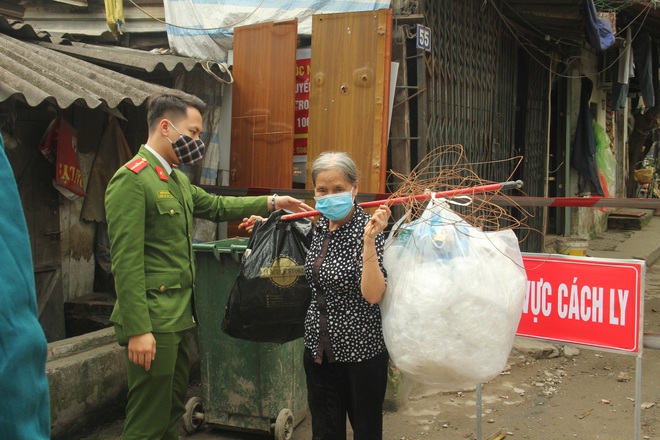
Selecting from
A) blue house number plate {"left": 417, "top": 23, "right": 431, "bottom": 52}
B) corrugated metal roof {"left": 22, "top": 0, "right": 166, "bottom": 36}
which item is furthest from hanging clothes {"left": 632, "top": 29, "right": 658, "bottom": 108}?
corrugated metal roof {"left": 22, "top": 0, "right": 166, "bottom": 36}

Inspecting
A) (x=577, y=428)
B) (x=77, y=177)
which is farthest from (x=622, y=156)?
(x=77, y=177)

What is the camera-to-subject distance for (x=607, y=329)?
125 inches

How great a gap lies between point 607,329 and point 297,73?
3.81 m

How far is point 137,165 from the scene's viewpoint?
2969 mm

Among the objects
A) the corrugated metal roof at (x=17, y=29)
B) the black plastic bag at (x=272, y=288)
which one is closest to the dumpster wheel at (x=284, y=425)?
the black plastic bag at (x=272, y=288)

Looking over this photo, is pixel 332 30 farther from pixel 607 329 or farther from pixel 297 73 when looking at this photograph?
pixel 607 329

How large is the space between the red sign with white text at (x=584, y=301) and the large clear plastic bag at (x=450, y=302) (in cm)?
71

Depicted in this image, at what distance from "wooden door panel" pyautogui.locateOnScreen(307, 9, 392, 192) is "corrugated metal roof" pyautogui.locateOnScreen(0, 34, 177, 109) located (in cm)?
134

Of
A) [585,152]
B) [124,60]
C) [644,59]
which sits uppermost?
[644,59]

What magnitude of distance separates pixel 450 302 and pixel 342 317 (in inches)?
21.8

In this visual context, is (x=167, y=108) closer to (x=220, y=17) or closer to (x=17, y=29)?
(x=17, y=29)

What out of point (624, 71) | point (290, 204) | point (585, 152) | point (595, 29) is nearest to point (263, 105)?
point (290, 204)

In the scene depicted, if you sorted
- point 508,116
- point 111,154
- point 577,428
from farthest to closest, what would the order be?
point 508,116 → point 111,154 → point 577,428

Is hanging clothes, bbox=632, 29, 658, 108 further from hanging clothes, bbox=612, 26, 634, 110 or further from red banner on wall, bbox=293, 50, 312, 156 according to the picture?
red banner on wall, bbox=293, 50, 312, 156
